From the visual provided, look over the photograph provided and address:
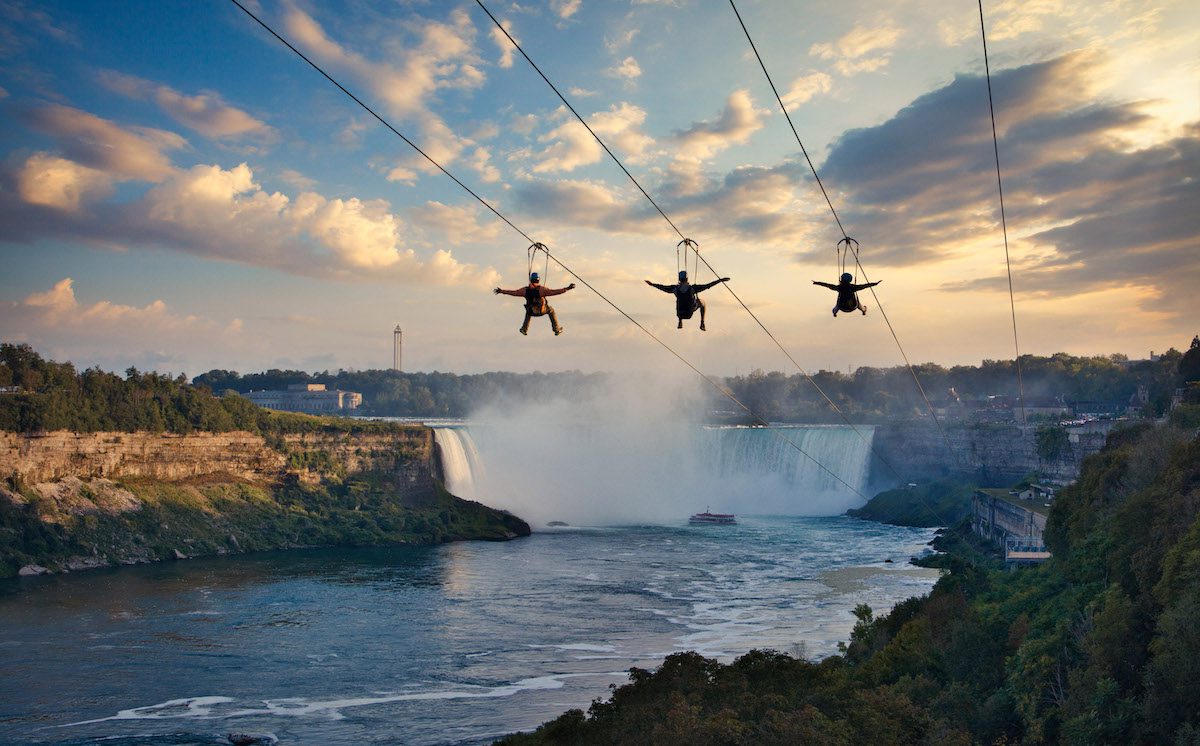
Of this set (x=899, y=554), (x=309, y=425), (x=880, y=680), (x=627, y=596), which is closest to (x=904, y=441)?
(x=899, y=554)

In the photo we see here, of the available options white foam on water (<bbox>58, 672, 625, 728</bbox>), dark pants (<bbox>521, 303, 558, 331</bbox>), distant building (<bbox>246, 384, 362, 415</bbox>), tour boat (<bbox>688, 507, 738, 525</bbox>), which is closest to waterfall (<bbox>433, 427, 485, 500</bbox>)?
tour boat (<bbox>688, 507, 738, 525</bbox>)

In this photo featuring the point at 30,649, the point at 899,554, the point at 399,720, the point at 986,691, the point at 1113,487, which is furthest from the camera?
the point at 899,554

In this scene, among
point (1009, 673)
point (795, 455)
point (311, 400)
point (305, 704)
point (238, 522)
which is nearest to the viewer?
point (1009, 673)

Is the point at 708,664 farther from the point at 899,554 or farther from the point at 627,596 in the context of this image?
the point at 899,554

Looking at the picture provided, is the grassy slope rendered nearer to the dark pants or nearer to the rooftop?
the rooftop

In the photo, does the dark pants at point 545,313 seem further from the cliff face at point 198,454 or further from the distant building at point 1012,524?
the cliff face at point 198,454

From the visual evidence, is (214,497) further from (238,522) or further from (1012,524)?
(1012,524)

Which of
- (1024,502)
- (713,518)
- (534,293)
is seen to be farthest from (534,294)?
(713,518)
